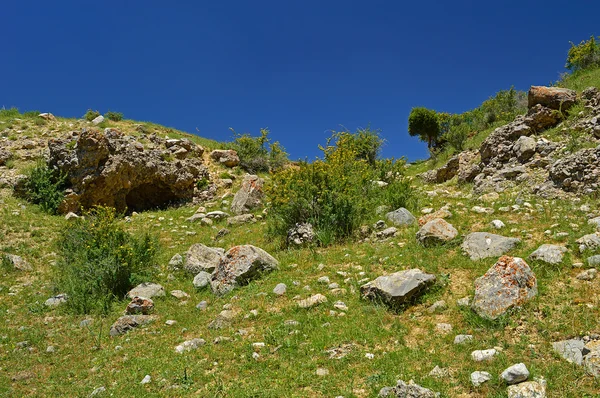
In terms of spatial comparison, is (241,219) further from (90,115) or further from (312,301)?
(90,115)

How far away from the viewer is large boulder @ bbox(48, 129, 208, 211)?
53.4ft

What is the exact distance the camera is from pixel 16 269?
1093 centimetres

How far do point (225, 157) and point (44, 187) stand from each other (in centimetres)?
831

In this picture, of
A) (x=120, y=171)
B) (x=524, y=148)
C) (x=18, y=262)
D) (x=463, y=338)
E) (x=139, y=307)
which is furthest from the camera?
(x=120, y=171)

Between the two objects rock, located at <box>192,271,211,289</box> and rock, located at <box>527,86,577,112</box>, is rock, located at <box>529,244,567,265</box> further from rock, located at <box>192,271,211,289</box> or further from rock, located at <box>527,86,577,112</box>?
rock, located at <box>527,86,577,112</box>

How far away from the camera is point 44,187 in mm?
15766

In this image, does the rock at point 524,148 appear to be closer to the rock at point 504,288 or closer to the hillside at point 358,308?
the hillside at point 358,308

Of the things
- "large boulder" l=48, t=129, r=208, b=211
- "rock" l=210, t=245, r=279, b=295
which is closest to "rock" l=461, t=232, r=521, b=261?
"rock" l=210, t=245, r=279, b=295

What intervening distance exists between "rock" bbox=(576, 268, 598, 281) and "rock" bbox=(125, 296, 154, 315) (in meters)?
7.58

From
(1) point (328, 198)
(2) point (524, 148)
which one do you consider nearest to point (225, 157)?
(1) point (328, 198)

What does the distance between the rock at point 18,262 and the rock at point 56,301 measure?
2.64m

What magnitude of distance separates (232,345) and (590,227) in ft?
23.0

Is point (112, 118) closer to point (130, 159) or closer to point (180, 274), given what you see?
point (130, 159)

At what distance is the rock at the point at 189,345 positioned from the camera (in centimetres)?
633
